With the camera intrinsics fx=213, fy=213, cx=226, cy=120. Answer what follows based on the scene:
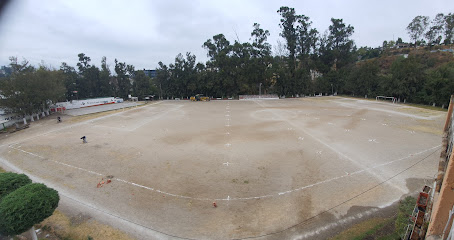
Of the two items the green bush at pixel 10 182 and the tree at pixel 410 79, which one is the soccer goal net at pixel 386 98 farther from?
the green bush at pixel 10 182

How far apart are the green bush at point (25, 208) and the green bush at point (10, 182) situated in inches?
47.3

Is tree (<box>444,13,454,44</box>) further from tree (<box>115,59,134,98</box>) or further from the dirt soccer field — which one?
tree (<box>115,59,134,98</box>)

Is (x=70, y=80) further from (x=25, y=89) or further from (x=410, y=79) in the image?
(x=410, y=79)

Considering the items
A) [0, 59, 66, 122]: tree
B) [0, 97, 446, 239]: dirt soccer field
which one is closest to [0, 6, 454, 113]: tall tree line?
[0, 59, 66, 122]: tree

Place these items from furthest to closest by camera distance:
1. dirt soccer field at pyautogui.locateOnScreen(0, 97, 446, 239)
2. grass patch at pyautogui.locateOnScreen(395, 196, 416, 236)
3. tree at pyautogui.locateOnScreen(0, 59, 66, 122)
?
tree at pyautogui.locateOnScreen(0, 59, 66, 122) < dirt soccer field at pyautogui.locateOnScreen(0, 97, 446, 239) < grass patch at pyautogui.locateOnScreen(395, 196, 416, 236)

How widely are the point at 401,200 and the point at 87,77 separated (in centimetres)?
6507

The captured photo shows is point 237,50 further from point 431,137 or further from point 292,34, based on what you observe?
point 431,137

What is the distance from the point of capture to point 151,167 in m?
13.4

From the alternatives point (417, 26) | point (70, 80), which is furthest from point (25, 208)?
point (417, 26)

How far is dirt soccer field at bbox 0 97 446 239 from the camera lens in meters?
8.62

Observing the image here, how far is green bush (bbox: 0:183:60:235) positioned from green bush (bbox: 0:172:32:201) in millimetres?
1202

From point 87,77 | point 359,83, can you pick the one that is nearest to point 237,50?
point 359,83

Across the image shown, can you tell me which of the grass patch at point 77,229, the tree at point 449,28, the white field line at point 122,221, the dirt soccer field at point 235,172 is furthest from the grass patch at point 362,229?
the tree at point 449,28

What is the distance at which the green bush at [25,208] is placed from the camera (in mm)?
6141
